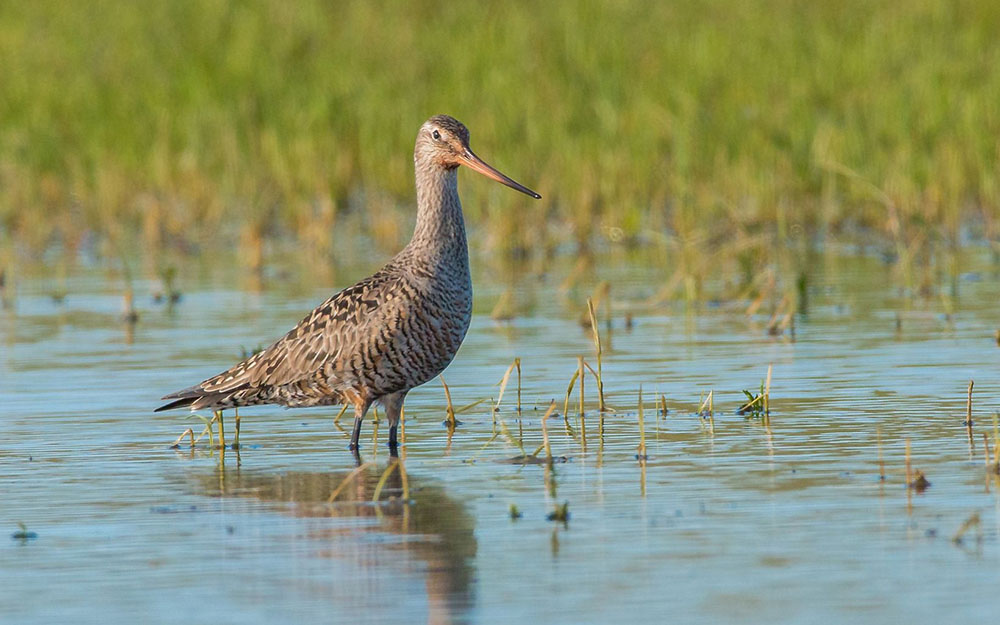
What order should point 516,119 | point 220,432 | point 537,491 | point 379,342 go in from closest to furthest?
1. point 537,491
2. point 220,432
3. point 379,342
4. point 516,119

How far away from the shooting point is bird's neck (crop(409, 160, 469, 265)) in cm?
840

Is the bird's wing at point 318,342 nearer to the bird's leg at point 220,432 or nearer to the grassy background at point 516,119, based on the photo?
the bird's leg at point 220,432

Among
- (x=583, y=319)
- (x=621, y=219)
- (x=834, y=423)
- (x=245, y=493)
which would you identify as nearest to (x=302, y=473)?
(x=245, y=493)

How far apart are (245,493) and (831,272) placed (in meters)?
7.43

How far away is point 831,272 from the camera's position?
44.9 feet

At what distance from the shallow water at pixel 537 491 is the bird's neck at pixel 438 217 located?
815 millimetres

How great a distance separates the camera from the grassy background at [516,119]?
51.7 ft

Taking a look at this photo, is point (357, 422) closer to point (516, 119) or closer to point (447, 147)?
point (447, 147)

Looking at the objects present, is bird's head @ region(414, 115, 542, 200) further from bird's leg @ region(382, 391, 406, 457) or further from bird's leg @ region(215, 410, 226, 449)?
bird's leg @ region(215, 410, 226, 449)

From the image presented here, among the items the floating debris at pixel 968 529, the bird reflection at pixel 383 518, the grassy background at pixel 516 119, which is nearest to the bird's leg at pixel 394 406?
the bird reflection at pixel 383 518

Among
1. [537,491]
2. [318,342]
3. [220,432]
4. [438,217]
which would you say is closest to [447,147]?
[438,217]

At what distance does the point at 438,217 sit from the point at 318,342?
80cm

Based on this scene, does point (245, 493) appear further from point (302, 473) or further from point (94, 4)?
point (94, 4)

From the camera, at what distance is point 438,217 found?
336 inches
